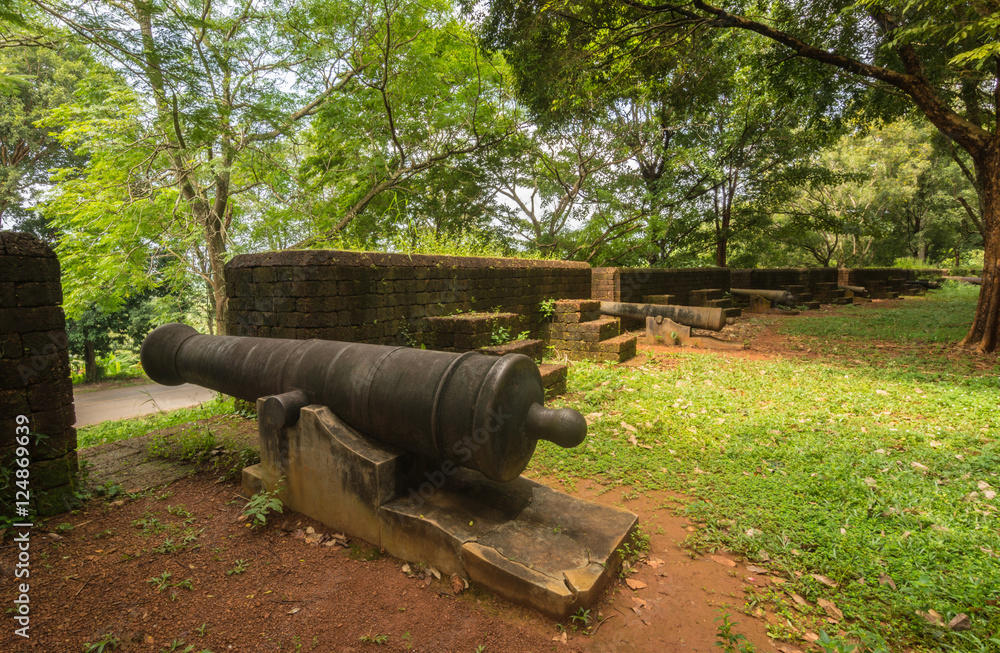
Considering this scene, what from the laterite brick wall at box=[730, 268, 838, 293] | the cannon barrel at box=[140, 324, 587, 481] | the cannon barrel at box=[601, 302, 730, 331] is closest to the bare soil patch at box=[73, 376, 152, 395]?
the cannon barrel at box=[140, 324, 587, 481]

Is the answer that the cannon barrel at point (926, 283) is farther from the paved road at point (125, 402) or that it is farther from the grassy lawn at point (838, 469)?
the paved road at point (125, 402)

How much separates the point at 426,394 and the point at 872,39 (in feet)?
36.4

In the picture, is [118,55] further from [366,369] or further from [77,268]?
[366,369]

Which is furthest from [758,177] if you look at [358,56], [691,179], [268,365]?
[268,365]

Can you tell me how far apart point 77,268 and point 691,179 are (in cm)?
1655

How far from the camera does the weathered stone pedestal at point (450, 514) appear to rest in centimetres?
193

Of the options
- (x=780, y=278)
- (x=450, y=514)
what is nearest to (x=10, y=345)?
(x=450, y=514)

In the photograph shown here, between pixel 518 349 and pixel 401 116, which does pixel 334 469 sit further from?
pixel 401 116

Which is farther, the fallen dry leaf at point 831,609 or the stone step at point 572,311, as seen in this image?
the stone step at point 572,311

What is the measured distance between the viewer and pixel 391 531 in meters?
2.29

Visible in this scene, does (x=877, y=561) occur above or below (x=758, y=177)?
below

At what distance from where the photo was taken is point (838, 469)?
10.4ft

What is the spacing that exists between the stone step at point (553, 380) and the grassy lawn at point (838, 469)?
6.1 inches

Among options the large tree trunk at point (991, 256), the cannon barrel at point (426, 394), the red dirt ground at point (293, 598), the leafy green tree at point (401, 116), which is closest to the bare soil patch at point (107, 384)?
the leafy green tree at point (401, 116)
